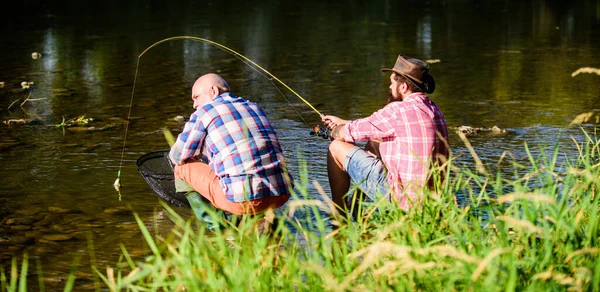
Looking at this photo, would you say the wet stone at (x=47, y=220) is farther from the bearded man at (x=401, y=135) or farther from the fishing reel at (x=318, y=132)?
the bearded man at (x=401, y=135)

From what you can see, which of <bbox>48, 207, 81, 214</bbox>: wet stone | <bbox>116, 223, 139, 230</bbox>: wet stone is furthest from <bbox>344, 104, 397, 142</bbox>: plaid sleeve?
<bbox>48, 207, 81, 214</bbox>: wet stone

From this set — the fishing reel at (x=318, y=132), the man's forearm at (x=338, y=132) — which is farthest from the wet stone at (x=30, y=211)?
the man's forearm at (x=338, y=132)

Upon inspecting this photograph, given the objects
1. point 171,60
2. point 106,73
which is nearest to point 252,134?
point 106,73

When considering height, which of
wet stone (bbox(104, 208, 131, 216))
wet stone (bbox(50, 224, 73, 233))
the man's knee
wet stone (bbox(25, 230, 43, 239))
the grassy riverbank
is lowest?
wet stone (bbox(25, 230, 43, 239))

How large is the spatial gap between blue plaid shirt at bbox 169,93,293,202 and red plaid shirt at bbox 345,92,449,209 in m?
0.56

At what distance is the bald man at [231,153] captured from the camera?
16.5 feet

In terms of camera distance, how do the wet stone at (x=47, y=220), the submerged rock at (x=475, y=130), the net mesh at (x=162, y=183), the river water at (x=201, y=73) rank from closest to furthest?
1. the wet stone at (x=47, y=220)
2. the net mesh at (x=162, y=183)
3. the river water at (x=201, y=73)
4. the submerged rock at (x=475, y=130)

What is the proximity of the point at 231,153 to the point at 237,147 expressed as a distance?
0.16ft

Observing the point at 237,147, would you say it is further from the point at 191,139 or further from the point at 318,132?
the point at 318,132

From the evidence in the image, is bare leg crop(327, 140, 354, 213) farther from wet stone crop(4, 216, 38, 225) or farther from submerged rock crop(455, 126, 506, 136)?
submerged rock crop(455, 126, 506, 136)

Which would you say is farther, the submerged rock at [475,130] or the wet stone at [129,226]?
the submerged rock at [475,130]

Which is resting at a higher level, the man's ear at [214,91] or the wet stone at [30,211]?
the man's ear at [214,91]

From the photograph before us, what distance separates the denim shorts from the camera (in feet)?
17.0

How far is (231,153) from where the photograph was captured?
5.05 m
